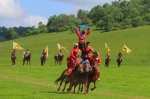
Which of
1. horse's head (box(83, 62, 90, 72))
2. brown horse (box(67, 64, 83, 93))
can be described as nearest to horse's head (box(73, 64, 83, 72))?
brown horse (box(67, 64, 83, 93))

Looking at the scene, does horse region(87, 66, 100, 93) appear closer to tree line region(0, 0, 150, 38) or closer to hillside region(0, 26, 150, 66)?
hillside region(0, 26, 150, 66)

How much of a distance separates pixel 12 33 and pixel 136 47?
95.7 metres

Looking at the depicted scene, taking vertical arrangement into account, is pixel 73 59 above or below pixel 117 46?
above

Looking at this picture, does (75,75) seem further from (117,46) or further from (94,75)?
(117,46)

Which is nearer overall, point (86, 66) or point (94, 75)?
point (86, 66)

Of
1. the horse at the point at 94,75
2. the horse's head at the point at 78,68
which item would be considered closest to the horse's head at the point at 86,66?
the horse's head at the point at 78,68

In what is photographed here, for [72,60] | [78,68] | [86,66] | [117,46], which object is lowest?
[117,46]

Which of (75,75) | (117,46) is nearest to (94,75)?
(75,75)

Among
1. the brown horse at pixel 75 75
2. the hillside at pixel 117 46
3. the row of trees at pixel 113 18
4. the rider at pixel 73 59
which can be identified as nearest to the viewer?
the brown horse at pixel 75 75

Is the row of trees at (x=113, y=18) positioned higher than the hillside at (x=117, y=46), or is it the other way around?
the row of trees at (x=113, y=18)

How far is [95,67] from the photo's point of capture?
70.0 ft

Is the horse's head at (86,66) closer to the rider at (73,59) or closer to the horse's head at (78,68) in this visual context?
the horse's head at (78,68)

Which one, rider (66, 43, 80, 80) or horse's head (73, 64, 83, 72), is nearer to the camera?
horse's head (73, 64, 83, 72)

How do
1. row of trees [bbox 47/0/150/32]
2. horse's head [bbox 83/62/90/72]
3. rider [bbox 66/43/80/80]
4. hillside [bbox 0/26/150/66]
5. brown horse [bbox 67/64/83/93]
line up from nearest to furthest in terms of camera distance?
horse's head [bbox 83/62/90/72]
brown horse [bbox 67/64/83/93]
rider [bbox 66/43/80/80]
hillside [bbox 0/26/150/66]
row of trees [bbox 47/0/150/32]
